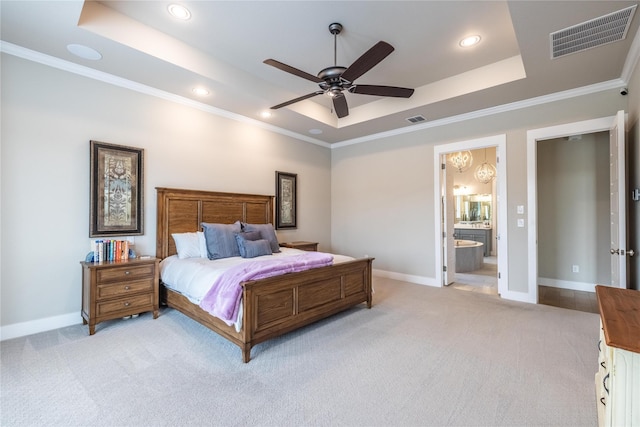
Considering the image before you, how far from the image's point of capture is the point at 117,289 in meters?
3.13

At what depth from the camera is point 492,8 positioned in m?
2.63

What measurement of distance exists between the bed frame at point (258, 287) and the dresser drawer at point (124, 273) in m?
0.42

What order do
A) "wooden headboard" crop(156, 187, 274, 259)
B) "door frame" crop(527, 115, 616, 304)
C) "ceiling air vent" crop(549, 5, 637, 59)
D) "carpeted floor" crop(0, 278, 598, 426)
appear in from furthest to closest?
"door frame" crop(527, 115, 616, 304) → "wooden headboard" crop(156, 187, 274, 259) → "ceiling air vent" crop(549, 5, 637, 59) → "carpeted floor" crop(0, 278, 598, 426)

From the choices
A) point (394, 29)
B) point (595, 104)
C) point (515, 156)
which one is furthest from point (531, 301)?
point (394, 29)

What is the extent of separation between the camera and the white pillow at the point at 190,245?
147 inches

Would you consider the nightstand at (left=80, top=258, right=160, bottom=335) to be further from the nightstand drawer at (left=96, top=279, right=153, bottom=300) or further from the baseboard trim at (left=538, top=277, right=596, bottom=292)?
the baseboard trim at (left=538, top=277, right=596, bottom=292)

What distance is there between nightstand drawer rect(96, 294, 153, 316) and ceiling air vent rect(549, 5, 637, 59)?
4.91 metres

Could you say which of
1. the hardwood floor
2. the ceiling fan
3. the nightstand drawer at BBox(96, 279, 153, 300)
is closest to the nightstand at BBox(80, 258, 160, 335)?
the nightstand drawer at BBox(96, 279, 153, 300)

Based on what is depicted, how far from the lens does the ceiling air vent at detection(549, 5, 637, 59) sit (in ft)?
7.80

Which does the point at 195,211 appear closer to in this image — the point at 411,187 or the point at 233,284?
the point at 233,284

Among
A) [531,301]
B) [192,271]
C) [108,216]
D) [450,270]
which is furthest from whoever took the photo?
[450,270]

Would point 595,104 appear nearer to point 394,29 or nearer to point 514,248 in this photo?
point 514,248

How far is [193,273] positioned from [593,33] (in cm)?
441

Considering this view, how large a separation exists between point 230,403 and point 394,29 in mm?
3574
